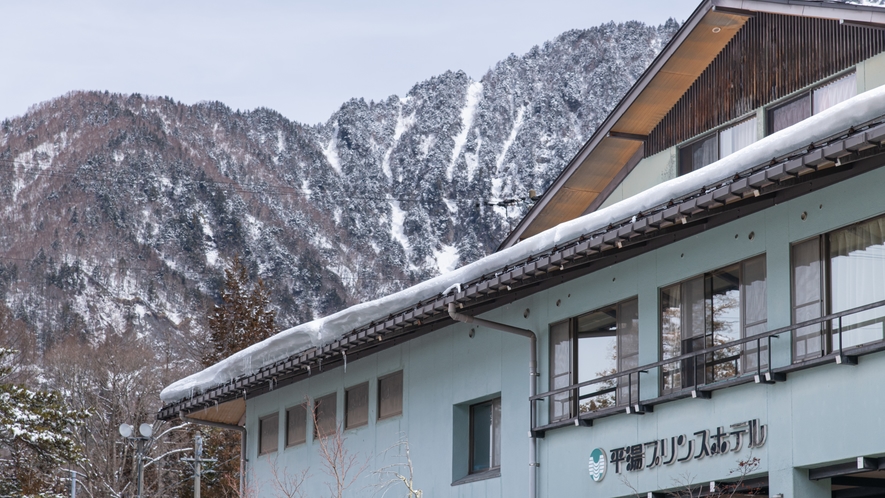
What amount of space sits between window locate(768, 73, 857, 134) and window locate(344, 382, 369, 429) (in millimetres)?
9100

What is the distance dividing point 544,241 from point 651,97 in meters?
6.57

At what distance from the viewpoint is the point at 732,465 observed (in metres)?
13.5

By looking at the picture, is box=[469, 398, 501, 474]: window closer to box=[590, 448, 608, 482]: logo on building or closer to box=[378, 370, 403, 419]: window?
box=[378, 370, 403, 419]: window

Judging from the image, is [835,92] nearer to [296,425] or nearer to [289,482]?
[296,425]

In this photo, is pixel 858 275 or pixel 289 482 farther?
pixel 289 482

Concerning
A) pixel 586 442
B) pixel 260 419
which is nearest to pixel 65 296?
pixel 260 419

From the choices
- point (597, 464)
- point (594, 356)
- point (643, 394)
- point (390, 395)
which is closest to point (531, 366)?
point (594, 356)

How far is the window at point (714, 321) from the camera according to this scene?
13.8m

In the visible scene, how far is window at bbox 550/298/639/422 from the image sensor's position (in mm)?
15898

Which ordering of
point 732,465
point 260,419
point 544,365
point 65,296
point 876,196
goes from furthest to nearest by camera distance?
point 65,296, point 260,419, point 544,365, point 732,465, point 876,196

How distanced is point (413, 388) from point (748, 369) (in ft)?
26.8

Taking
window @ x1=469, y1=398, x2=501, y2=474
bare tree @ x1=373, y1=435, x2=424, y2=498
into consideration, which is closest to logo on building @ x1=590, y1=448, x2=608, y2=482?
window @ x1=469, y1=398, x2=501, y2=474

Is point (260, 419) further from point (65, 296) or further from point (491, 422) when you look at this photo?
point (65, 296)

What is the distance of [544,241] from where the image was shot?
1551 centimetres
